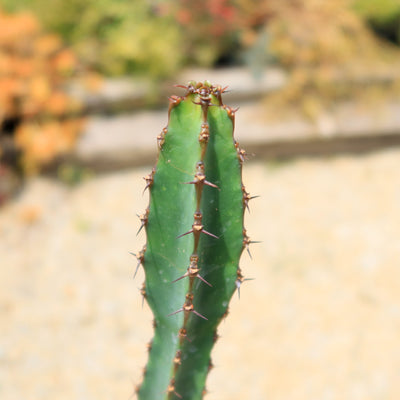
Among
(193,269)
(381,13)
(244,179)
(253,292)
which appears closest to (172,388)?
(193,269)

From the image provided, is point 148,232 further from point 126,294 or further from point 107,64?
point 107,64

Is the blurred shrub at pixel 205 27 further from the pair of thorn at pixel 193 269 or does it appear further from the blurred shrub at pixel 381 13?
the pair of thorn at pixel 193 269

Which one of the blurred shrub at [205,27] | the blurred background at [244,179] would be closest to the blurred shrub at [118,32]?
the blurred background at [244,179]

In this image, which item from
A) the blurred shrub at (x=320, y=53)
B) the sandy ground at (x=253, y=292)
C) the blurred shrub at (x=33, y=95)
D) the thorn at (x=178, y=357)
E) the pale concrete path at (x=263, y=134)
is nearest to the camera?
the thorn at (x=178, y=357)

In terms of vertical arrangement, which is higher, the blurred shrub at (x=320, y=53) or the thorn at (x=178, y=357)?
the blurred shrub at (x=320, y=53)

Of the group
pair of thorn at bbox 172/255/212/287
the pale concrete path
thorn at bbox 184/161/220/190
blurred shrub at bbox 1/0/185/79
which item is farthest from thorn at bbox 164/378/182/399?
blurred shrub at bbox 1/0/185/79

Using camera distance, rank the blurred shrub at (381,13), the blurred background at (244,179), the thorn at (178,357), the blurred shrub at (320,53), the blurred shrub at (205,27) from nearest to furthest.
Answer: the thorn at (178,357) < the blurred background at (244,179) < the blurred shrub at (320,53) < the blurred shrub at (205,27) < the blurred shrub at (381,13)

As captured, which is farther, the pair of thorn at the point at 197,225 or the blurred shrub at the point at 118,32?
the blurred shrub at the point at 118,32

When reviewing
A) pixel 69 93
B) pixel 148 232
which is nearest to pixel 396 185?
pixel 69 93
